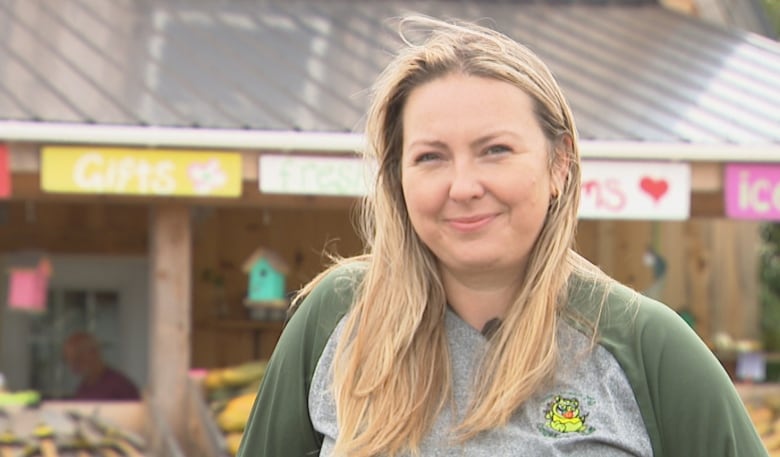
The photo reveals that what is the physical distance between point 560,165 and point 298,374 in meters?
0.42

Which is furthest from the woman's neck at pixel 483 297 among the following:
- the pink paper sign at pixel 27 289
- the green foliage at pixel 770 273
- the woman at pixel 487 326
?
the green foliage at pixel 770 273

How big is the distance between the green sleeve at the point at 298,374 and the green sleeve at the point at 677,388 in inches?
13.7

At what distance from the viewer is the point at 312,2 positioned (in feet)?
29.7

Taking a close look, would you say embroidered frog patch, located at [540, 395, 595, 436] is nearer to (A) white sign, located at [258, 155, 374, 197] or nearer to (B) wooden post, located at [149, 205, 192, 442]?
(A) white sign, located at [258, 155, 374, 197]

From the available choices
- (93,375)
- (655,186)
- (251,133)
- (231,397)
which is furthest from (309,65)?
(93,375)

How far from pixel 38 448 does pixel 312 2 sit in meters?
3.51

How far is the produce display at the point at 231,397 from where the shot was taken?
6.86 meters

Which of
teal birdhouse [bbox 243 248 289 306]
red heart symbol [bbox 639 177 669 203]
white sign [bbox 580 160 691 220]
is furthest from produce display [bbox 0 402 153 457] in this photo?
red heart symbol [bbox 639 177 669 203]

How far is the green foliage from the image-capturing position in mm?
15320

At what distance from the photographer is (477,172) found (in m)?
1.80

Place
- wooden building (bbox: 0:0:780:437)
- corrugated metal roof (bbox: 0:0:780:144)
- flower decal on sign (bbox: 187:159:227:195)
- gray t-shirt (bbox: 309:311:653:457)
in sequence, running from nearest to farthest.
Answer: gray t-shirt (bbox: 309:311:653:457), flower decal on sign (bbox: 187:159:227:195), wooden building (bbox: 0:0:780:437), corrugated metal roof (bbox: 0:0:780:144)

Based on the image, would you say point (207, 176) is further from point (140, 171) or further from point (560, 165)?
point (560, 165)

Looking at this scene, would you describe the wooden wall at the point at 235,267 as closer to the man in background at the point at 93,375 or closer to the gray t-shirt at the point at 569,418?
the man in background at the point at 93,375

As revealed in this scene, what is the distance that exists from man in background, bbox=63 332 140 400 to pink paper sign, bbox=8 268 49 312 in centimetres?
94
